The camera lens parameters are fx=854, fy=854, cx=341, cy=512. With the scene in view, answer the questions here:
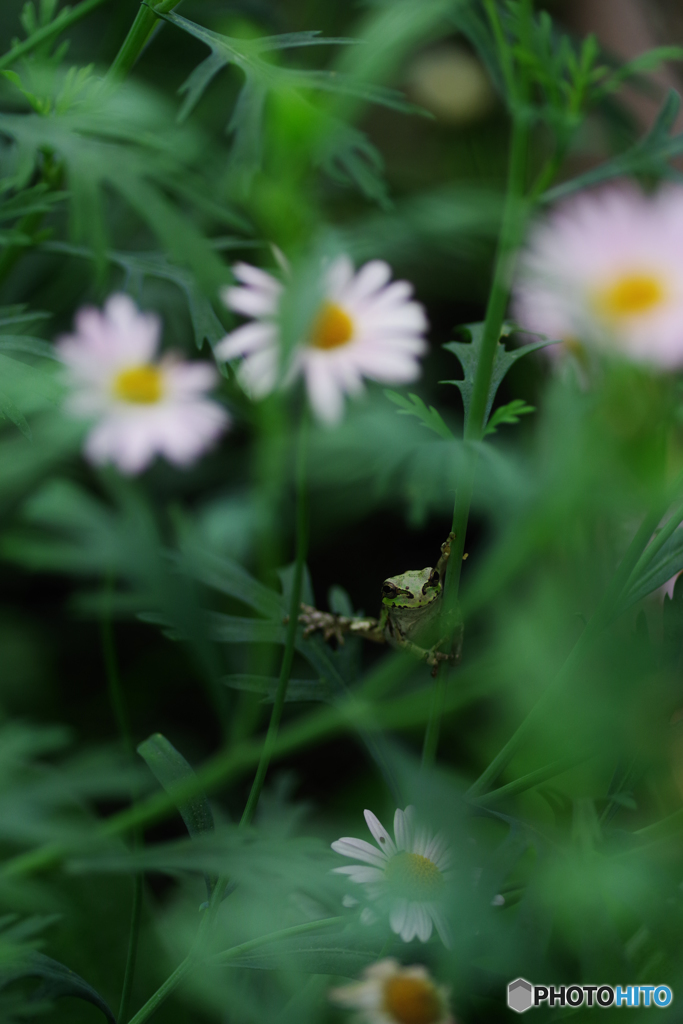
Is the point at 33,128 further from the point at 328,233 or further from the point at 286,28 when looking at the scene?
the point at 286,28

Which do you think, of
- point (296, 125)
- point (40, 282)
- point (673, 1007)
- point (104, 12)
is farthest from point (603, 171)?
point (104, 12)

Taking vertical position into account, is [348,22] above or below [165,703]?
above

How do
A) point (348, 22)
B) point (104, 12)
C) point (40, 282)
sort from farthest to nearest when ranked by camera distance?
point (348, 22) → point (104, 12) → point (40, 282)

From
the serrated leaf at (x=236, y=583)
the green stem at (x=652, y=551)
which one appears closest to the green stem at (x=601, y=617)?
the green stem at (x=652, y=551)

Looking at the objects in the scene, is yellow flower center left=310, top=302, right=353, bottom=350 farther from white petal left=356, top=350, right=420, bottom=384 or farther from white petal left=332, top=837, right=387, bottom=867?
white petal left=332, top=837, right=387, bottom=867

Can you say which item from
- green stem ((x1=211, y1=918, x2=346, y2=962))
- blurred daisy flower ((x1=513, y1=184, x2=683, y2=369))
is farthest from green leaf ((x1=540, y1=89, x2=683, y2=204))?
green stem ((x1=211, y1=918, x2=346, y2=962))

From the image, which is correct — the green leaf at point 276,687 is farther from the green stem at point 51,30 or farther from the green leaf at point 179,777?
the green stem at point 51,30

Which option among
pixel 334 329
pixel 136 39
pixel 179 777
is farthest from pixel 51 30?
pixel 179 777

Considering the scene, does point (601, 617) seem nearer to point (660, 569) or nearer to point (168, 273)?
point (660, 569)
